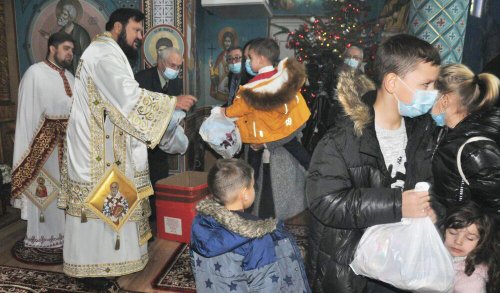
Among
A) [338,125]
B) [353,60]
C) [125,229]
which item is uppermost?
[353,60]

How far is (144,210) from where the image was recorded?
3.41 m

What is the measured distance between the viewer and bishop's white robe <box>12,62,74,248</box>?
13.3 ft

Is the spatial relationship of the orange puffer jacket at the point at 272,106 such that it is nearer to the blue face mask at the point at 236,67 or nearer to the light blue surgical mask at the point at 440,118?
the light blue surgical mask at the point at 440,118

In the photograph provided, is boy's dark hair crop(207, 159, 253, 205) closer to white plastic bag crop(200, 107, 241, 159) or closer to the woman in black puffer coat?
the woman in black puffer coat

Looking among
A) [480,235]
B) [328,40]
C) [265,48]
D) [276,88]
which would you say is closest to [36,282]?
[276,88]

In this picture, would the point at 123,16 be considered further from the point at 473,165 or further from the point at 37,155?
the point at 473,165

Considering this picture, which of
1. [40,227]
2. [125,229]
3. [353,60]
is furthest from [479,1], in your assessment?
[40,227]

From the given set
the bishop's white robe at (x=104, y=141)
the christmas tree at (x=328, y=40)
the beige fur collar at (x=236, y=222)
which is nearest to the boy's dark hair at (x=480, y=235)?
the beige fur collar at (x=236, y=222)

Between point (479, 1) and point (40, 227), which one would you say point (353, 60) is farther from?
point (40, 227)

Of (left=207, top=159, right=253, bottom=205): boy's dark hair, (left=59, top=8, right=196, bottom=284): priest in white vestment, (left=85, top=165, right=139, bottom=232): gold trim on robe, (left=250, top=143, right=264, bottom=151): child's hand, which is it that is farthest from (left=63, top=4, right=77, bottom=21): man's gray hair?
(left=207, top=159, right=253, bottom=205): boy's dark hair

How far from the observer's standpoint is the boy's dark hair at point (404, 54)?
1.66 metres

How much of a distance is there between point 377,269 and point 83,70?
2548 millimetres

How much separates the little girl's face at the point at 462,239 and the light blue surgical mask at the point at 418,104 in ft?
2.45

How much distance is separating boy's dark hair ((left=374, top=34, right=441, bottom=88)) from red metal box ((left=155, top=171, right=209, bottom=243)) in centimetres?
293
